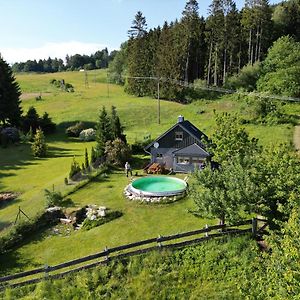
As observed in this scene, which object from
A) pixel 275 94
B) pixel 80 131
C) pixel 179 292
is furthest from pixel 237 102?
pixel 179 292

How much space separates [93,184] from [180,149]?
367 inches

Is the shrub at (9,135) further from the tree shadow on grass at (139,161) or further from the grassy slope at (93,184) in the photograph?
the tree shadow on grass at (139,161)

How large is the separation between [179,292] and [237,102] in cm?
4546

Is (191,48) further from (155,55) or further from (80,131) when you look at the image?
(80,131)

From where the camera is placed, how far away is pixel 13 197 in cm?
3422

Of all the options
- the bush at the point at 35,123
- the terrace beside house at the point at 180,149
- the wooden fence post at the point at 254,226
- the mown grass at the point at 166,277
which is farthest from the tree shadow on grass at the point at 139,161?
the bush at the point at 35,123

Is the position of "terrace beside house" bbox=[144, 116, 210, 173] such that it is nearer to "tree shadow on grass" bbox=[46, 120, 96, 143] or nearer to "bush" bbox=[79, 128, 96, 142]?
"bush" bbox=[79, 128, 96, 142]

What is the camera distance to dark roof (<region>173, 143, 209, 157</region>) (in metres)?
36.6

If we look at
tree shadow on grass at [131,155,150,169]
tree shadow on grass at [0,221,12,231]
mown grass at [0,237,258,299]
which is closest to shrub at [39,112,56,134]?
tree shadow on grass at [131,155,150,169]

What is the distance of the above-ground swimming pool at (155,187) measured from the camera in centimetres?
3131

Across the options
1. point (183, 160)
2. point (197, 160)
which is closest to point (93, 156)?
point (183, 160)

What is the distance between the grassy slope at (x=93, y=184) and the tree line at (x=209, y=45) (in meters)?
6.09

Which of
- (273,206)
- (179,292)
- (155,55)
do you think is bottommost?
(179,292)

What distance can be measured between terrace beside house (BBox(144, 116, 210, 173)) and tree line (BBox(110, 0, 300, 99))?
107ft
